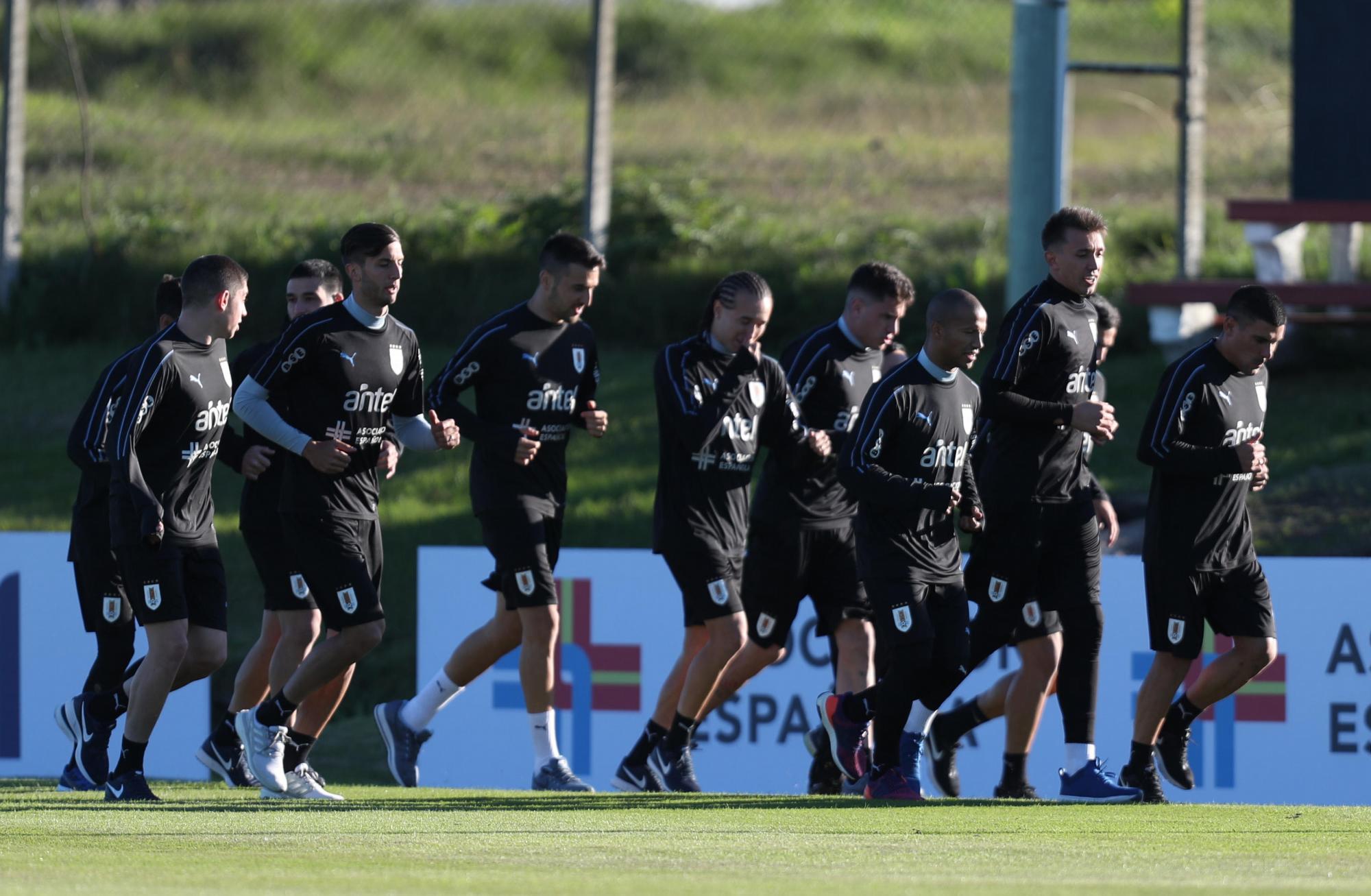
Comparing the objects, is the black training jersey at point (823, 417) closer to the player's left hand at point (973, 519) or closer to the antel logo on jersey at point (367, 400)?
the player's left hand at point (973, 519)

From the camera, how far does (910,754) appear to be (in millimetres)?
8273

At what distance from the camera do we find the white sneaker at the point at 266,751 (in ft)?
27.2

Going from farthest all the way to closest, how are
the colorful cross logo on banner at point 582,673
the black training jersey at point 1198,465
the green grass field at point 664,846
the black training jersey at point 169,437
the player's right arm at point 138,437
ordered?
the colorful cross logo on banner at point 582,673 < the black training jersey at point 1198,465 < the black training jersey at point 169,437 < the player's right arm at point 138,437 < the green grass field at point 664,846

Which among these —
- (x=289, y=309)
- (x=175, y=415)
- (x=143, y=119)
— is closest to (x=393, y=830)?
(x=175, y=415)

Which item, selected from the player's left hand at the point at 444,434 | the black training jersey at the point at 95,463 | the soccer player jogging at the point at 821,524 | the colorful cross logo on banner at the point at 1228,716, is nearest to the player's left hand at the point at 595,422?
the player's left hand at the point at 444,434

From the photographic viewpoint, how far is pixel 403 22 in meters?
26.7

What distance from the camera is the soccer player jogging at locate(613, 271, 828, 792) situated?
8781mm

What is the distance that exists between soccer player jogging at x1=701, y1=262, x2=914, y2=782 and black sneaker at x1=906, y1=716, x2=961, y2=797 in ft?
1.83

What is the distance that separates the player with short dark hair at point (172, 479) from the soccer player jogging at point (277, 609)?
1.16 feet

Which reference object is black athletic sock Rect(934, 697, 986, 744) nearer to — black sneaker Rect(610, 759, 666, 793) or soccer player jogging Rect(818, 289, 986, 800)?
soccer player jogging Rect(818, 289, 986, 800)

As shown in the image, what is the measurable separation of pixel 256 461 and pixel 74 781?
1510mm

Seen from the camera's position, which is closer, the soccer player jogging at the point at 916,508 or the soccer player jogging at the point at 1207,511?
the soccer player jogging at the point at 916,508

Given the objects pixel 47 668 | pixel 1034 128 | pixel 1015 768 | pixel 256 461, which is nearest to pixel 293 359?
pixel 256 461

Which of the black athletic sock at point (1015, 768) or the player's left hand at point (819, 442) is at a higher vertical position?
the player's left hand at point (819, 442)
